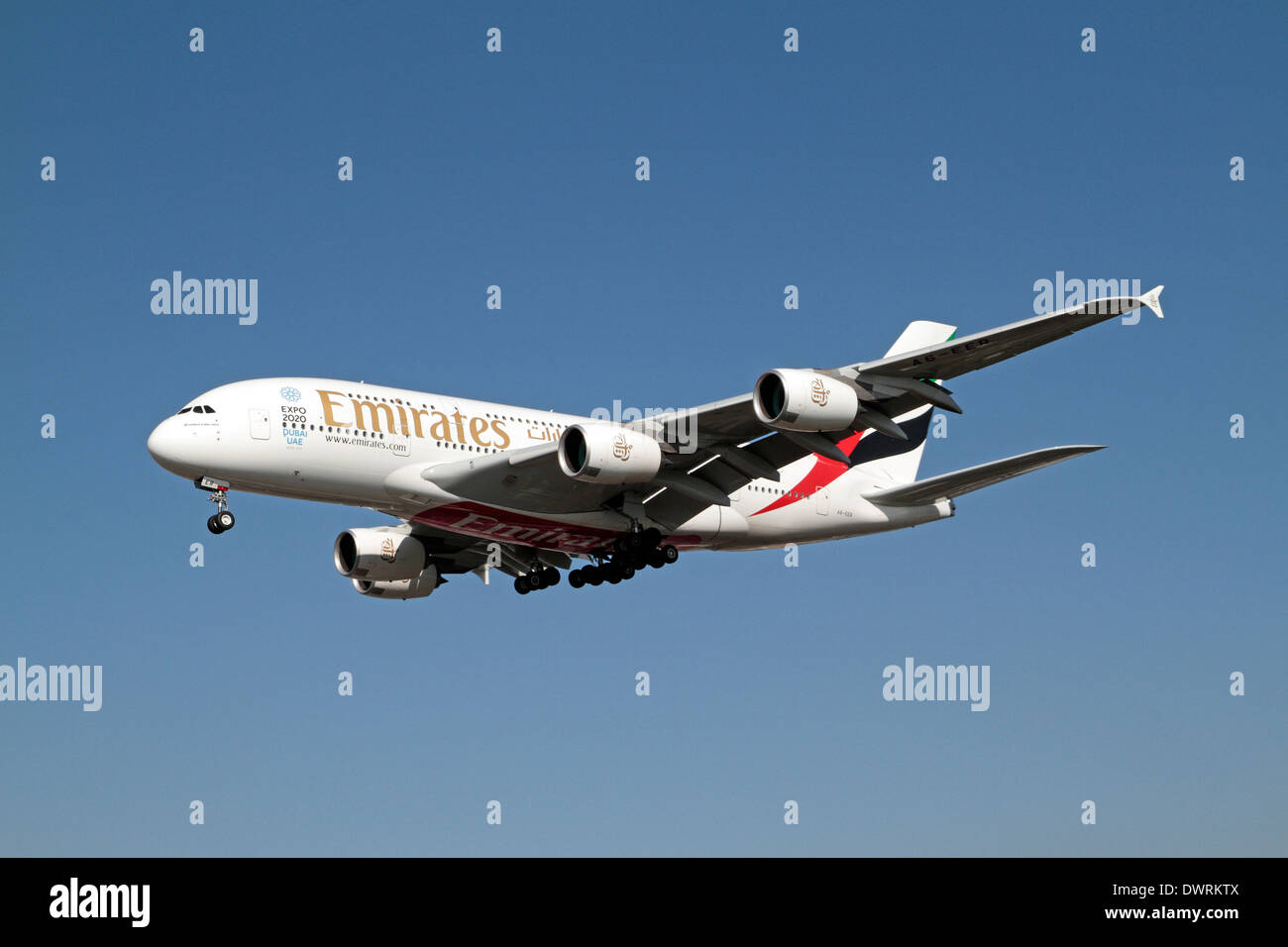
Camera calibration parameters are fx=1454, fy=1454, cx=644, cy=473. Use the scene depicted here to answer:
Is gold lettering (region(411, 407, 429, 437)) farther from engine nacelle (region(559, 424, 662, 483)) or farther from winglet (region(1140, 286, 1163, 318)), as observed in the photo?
winglet (region(1140, 286, 1163, 318))

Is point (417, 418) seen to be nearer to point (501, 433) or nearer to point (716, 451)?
point (501, 433)

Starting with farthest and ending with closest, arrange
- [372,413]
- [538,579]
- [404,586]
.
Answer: [404,586] < [538,579] < [372,413]

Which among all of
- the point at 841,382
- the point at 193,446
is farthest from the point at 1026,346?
the point at 193,446

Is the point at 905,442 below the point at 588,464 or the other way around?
the other way around

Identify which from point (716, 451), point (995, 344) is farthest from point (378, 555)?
point (995, 344)

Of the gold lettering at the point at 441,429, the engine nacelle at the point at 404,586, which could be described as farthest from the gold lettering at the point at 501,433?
the engine nacelle at the point at 404,586

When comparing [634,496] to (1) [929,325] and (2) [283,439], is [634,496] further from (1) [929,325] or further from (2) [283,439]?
(1) [929,325]
